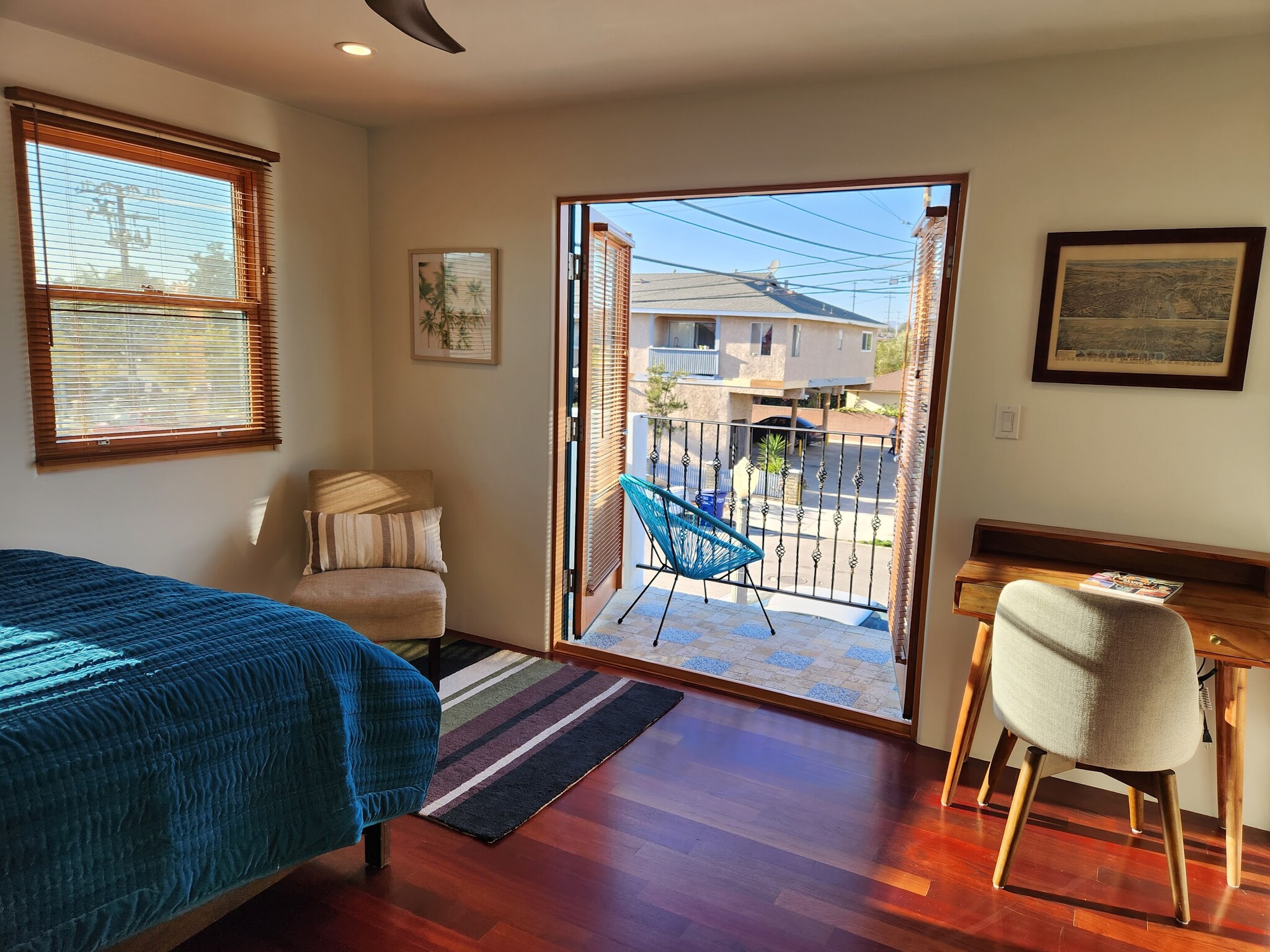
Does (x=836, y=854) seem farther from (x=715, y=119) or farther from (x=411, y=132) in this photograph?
(x=411, y=132)

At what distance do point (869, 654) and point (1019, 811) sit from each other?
1.89m

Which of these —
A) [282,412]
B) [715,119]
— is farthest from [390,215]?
[715,119]

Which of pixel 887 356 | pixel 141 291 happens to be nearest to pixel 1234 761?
pixel 141 291

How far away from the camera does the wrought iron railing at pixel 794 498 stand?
16.1 ft

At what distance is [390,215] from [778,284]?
6.77m

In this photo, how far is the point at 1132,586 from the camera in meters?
2.34

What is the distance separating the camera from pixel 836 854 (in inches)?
92.0

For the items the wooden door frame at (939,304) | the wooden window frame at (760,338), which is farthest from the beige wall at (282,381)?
the wooden window frame at (760,338)

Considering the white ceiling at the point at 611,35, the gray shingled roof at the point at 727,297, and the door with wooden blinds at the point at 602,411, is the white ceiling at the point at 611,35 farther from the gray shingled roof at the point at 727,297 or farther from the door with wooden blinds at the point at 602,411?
the gray shingled roof at the point at 727,297

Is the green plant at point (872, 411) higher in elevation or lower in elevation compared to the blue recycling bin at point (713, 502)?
higher

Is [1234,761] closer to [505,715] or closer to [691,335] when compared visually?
[505,715]

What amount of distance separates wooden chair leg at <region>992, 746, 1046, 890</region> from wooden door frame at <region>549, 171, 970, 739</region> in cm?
81

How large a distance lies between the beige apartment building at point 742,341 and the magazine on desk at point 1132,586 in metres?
7.64

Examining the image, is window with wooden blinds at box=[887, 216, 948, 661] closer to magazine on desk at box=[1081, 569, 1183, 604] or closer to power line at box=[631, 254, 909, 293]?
magazine on desk at box=[1081, 569, 1183, 604]
